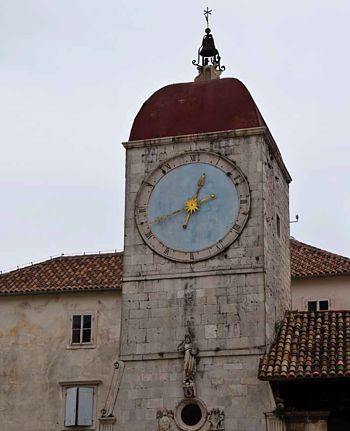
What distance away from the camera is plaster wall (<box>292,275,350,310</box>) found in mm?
35594

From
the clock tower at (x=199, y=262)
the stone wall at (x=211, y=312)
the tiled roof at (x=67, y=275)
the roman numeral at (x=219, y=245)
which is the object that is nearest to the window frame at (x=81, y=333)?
the tiled roof at (x=67, y=275)

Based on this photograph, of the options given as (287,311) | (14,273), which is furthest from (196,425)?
(14,273)

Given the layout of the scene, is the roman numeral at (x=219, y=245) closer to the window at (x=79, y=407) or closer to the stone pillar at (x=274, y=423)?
the stone pillar at (x=274, y=423)

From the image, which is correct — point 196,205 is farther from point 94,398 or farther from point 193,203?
point 94,398

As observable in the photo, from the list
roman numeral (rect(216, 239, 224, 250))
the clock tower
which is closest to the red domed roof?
the clock tower

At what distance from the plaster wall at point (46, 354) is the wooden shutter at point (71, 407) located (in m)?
0.21

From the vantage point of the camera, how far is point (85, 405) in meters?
35.3

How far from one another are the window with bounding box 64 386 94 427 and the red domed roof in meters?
13.8

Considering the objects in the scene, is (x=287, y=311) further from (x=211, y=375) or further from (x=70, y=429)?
(x=70, y=429)

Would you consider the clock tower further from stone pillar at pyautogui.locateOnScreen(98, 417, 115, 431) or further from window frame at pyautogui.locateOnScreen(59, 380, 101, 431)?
window frame at pyautogui.locateOnScreen(59, 380, 101, 431)

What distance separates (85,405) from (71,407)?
0.50 metres

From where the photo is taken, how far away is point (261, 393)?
858 inches

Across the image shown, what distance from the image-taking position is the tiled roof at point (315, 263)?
117 ft

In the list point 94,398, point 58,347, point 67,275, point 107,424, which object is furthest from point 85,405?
point 107,424
